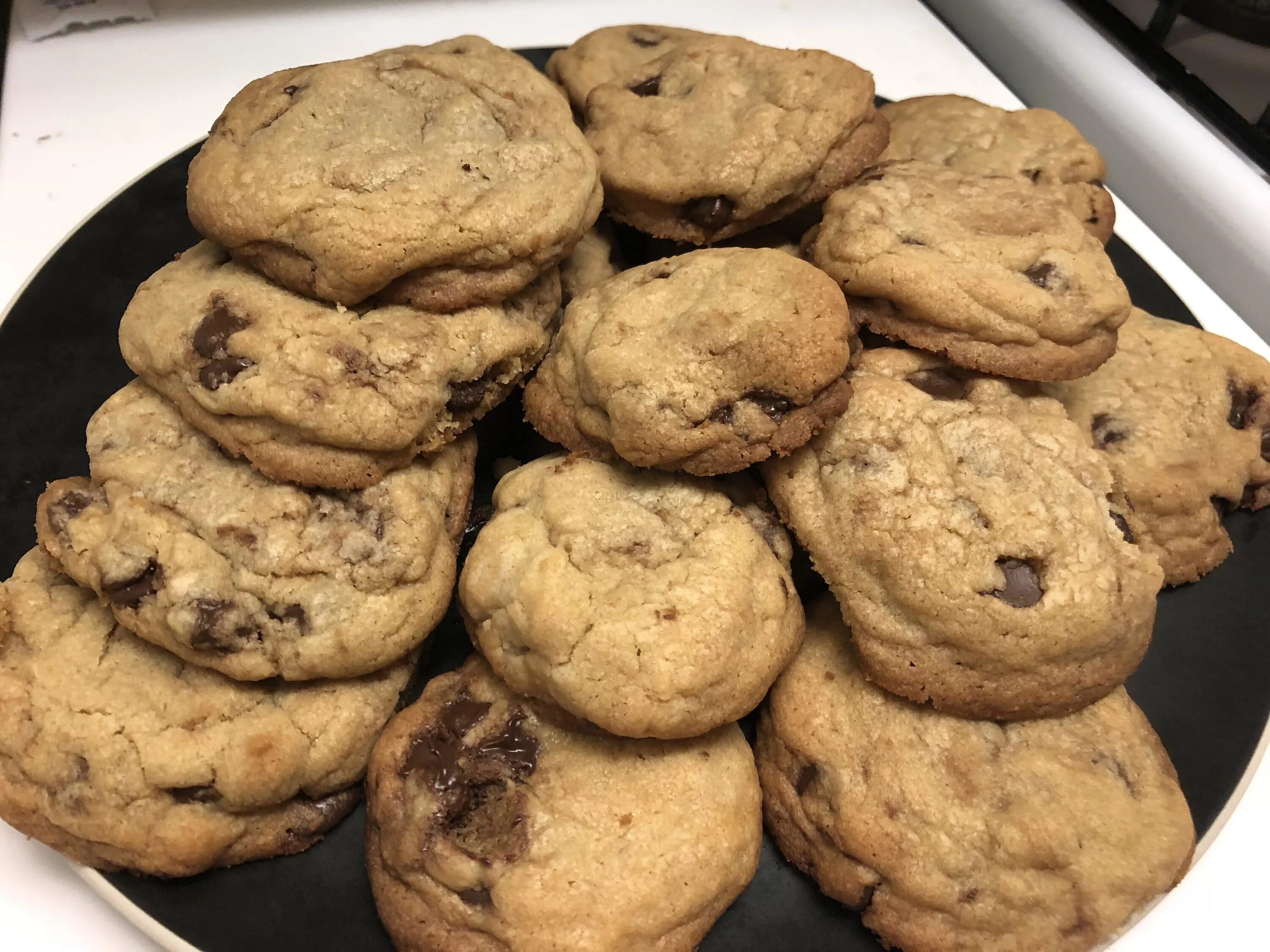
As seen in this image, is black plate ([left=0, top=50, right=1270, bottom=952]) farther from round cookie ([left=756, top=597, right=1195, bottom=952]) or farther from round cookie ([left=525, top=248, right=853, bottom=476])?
round cookie ([left=525, top=248, right=853, bottom=476])

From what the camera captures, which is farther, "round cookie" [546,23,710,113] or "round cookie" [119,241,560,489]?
"round cookie" [546,23,710,113]

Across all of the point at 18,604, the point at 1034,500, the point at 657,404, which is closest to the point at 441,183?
the point at 657,404

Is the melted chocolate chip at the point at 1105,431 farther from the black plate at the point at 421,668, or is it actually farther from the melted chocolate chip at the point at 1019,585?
the melted chocolate chip at the point at 1019,585

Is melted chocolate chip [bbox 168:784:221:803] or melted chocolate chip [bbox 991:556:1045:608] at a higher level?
melted chocolate chip [bbox 991:556:1045:608]

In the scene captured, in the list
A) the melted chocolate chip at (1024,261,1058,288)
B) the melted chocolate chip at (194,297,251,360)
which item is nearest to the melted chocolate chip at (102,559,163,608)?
the melted chocolate chip at (194,297,251,360)

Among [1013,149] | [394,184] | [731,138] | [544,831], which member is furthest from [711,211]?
[544,831]

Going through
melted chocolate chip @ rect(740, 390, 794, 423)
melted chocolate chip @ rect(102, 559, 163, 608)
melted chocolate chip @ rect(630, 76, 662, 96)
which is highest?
melted chocolate chip @ rect(630, 76, 662, 96)

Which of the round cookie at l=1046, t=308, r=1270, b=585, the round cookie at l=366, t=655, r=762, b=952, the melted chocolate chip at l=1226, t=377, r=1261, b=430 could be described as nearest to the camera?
the round cookie at l=366, t=655, r=762, b=952

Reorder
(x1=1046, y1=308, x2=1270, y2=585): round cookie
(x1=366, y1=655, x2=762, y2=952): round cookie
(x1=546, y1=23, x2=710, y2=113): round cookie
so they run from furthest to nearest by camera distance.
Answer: (x1=546, y1=23, x2=710, y2=113): round cookie
(x1=1046, y1=308, x2=1270, y2=585): round cookie
(x1=366, y1=655, x2=762, y2=952): round cookie
